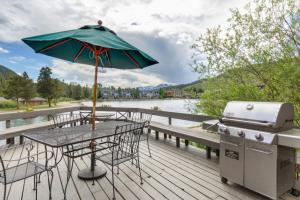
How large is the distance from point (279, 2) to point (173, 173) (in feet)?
11.9

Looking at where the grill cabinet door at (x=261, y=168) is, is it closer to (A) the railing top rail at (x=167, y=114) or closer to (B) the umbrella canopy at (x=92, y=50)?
(A) the railing top rail at (x=167, y=114)

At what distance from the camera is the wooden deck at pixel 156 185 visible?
84.5 inches

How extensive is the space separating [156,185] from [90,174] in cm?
98

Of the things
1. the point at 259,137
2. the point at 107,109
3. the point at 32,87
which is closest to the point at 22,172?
the point at 259,137

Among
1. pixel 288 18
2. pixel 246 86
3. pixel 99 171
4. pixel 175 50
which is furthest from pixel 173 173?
pixel 175 50

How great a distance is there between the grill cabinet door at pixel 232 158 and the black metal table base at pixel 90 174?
171 cm

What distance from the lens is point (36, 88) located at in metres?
22.9

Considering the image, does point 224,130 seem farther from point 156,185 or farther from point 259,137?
point 156,185

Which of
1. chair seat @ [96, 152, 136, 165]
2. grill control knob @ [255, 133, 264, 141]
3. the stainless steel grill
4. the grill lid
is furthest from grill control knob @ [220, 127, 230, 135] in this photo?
chair seat @ [96, 152, 136, 165]

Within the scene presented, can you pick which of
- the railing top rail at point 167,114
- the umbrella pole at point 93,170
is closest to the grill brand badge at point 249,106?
the railing top rail at point 167,114

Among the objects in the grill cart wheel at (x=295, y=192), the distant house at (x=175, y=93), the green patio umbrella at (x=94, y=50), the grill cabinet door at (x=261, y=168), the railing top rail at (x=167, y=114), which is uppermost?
the green patio umbrella at (x=94, y=50)

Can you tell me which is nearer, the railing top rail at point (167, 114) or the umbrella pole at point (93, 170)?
the umbrella pole at point (93, 170)

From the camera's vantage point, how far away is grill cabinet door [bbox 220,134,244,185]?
7.21 ft

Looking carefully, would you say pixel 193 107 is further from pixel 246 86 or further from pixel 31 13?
pixel 31 13
